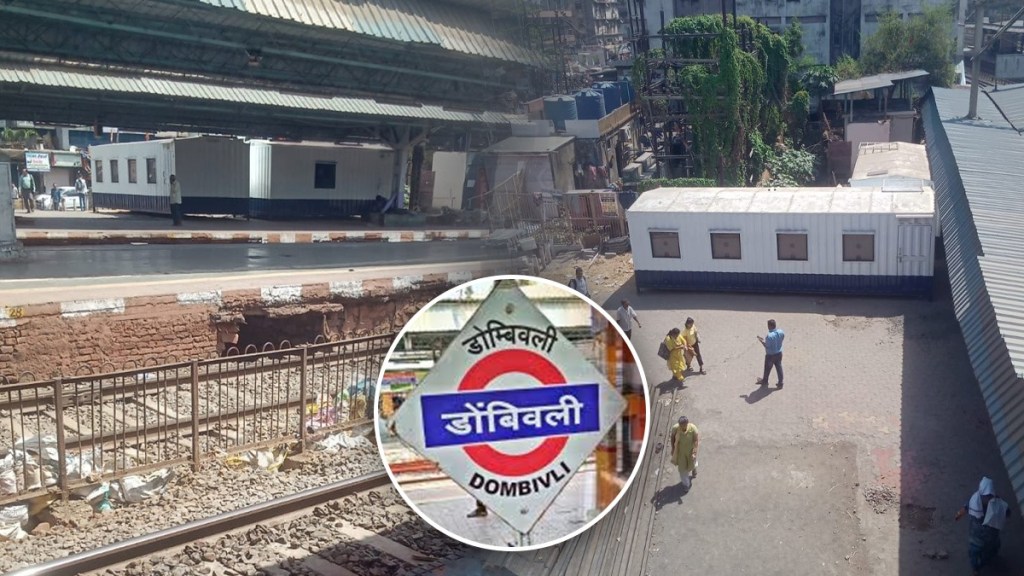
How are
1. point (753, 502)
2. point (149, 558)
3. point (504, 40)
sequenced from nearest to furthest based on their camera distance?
point (149, 558), point (504, 40), point (753, 502)

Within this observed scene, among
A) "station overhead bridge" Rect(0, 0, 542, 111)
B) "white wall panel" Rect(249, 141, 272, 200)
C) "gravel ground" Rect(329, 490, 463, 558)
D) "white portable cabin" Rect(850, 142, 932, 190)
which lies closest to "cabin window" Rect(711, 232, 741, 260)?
"station overhead bridge" Rect(0, 0, 542, 111)

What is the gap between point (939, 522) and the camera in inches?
332

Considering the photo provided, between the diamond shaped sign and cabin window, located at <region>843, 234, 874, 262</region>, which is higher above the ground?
the diamond shaped sign

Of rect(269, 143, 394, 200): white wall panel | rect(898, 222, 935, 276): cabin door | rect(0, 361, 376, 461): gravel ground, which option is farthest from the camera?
rect(269, 143, 394, 200): white wall panel

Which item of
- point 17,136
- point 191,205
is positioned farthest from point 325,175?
point 17,136

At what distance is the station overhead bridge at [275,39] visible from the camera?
12.0 m

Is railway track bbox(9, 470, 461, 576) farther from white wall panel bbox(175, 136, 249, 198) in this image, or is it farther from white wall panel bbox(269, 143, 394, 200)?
white wall panel bbox(269, 143, 394, 200)

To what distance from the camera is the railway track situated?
5.91 meters

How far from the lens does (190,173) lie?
2364 centimetres

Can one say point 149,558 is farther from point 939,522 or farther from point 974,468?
point 974,468

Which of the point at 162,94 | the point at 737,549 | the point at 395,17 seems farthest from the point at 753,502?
the point at 162,94

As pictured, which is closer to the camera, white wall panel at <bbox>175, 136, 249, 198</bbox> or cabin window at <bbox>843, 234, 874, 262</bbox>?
cabin window at <bbox>843, 234, 874, 262</bbox>

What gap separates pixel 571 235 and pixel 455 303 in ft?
53.7

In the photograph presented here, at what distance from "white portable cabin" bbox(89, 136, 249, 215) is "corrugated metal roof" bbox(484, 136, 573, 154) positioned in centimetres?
893
